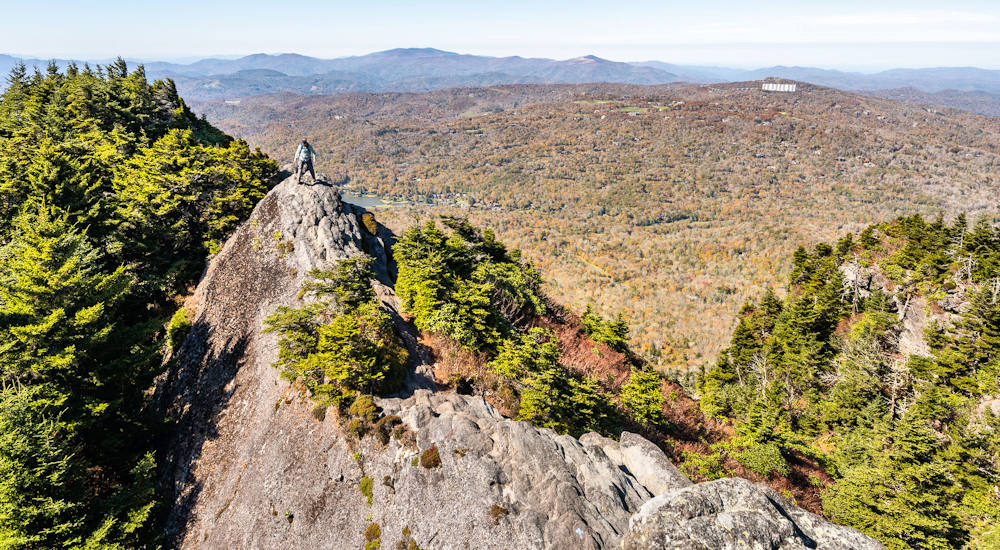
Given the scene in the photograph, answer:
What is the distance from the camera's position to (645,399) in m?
19.0

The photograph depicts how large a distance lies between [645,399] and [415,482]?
12.5 m

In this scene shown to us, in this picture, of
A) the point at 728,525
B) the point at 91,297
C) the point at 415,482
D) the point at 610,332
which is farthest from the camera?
the point at 610,332

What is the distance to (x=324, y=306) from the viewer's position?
14.7 m

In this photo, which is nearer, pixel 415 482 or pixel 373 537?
pixel 373 537

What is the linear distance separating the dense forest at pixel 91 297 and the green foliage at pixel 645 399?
719 inches

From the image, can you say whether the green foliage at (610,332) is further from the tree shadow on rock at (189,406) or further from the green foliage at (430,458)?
the tree shadow on rock at (189,406)

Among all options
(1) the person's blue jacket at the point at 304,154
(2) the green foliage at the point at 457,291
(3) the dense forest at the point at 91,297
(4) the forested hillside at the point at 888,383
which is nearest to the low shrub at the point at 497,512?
(2) the green foliage at the point at 457,291

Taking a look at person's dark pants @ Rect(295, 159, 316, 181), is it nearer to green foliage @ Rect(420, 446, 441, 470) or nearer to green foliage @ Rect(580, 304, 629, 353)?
green foliage @ Rect(420, 446, 441, 470)

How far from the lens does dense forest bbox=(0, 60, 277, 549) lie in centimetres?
1094

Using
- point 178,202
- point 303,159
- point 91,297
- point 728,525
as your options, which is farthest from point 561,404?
point 178,202

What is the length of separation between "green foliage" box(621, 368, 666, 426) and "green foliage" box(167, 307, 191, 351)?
21774mm

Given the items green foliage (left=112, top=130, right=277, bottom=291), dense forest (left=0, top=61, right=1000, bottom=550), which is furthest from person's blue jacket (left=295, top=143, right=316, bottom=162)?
dense forest (left=0, top=61, right=1000, bottom=550)

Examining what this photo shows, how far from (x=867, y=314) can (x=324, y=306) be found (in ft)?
141

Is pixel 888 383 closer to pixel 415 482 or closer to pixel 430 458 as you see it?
pixel 430 458
